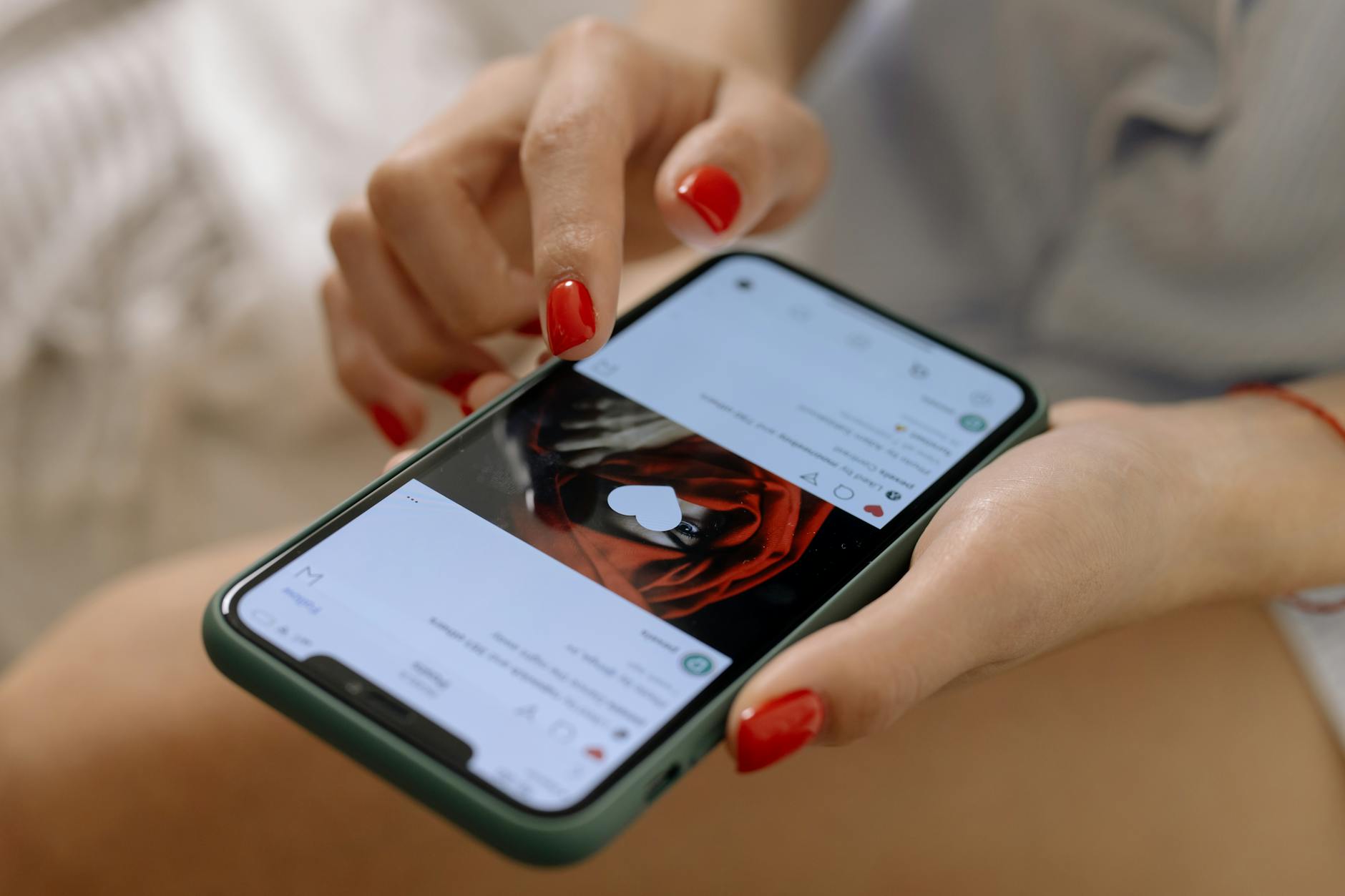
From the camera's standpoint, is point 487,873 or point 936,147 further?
point 936,147

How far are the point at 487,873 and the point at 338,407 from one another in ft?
1.26

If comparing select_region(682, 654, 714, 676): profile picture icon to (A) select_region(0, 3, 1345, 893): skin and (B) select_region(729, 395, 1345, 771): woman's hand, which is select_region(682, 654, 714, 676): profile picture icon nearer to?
(B) select_region(729, 395, 1345, 771): woman's hand

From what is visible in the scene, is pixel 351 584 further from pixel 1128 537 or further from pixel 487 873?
pixel 1128 537

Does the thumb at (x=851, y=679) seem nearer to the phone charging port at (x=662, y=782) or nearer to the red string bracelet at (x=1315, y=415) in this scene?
the phone charging port at (x=662, y=782)

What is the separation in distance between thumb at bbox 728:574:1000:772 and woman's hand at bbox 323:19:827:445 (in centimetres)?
18

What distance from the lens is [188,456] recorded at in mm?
834

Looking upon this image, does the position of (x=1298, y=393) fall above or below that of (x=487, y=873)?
above

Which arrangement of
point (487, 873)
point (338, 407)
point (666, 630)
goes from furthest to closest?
point (338, 407) < point (487, 873) < point (666, 630)

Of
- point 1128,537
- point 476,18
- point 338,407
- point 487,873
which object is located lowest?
point 487,873

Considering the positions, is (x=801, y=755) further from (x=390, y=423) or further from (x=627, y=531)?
(x=390, y=423)

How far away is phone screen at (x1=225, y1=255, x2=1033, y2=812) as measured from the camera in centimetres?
42

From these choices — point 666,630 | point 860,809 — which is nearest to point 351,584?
point 666,630

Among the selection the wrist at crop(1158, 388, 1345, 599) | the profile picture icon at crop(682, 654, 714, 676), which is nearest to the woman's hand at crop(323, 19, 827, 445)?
the profile picture icon at crop(682, 654, 714, 676)

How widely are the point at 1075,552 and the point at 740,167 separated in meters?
0.25
